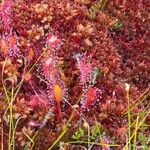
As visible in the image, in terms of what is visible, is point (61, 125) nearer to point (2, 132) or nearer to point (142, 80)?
point (2, 132)

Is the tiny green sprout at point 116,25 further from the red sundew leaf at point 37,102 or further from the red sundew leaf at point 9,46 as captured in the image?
the red sundew leaf at point 37,102

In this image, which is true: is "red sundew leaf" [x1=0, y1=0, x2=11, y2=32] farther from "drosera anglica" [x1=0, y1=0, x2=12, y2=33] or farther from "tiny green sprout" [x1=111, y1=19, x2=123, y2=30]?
"tiny green sprout" [x1=111, y1=19, x2=123, y2=30]

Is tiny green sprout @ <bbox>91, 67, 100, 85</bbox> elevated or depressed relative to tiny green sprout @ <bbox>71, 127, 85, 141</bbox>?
elevated

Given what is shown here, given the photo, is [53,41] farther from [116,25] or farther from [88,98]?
[116,25]

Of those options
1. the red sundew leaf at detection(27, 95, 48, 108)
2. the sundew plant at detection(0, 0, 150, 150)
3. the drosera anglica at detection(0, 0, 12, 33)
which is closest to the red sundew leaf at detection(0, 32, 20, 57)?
the sundew plant at detection(0, 0, 150, 150)

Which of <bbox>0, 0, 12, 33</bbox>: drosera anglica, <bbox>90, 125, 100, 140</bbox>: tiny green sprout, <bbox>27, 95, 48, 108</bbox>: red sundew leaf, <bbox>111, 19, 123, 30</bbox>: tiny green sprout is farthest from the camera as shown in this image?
<bbox>111, 19, 123, 30</bbox>: tiny green sprout

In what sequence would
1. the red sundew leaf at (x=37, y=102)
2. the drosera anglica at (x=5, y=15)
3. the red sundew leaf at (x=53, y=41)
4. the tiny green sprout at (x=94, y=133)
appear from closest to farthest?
the tiny green sprout at (x=94, y=133) → the red sundew leaf at (x=37, y=102) → the red sundew leaf at (x=53, y=41) → the drosera anglica at (x=5, y=15)

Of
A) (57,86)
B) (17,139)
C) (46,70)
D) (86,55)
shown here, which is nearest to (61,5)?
(86,55)

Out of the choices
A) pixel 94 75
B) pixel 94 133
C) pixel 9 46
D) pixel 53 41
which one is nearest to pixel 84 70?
pixel 94 75

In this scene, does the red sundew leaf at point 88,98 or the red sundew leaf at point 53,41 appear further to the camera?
the red sundew leaf at point 53,41

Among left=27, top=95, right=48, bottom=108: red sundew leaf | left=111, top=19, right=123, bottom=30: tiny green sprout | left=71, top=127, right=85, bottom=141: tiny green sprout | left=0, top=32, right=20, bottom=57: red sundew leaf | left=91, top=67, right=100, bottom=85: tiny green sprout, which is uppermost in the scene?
left=111, top=19, right=123, bottom=30: tiny green sprout

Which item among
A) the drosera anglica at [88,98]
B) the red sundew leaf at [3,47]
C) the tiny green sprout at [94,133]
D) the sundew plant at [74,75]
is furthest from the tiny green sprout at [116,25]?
the tiny green sprout at [94,133]

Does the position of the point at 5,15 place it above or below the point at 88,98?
above
